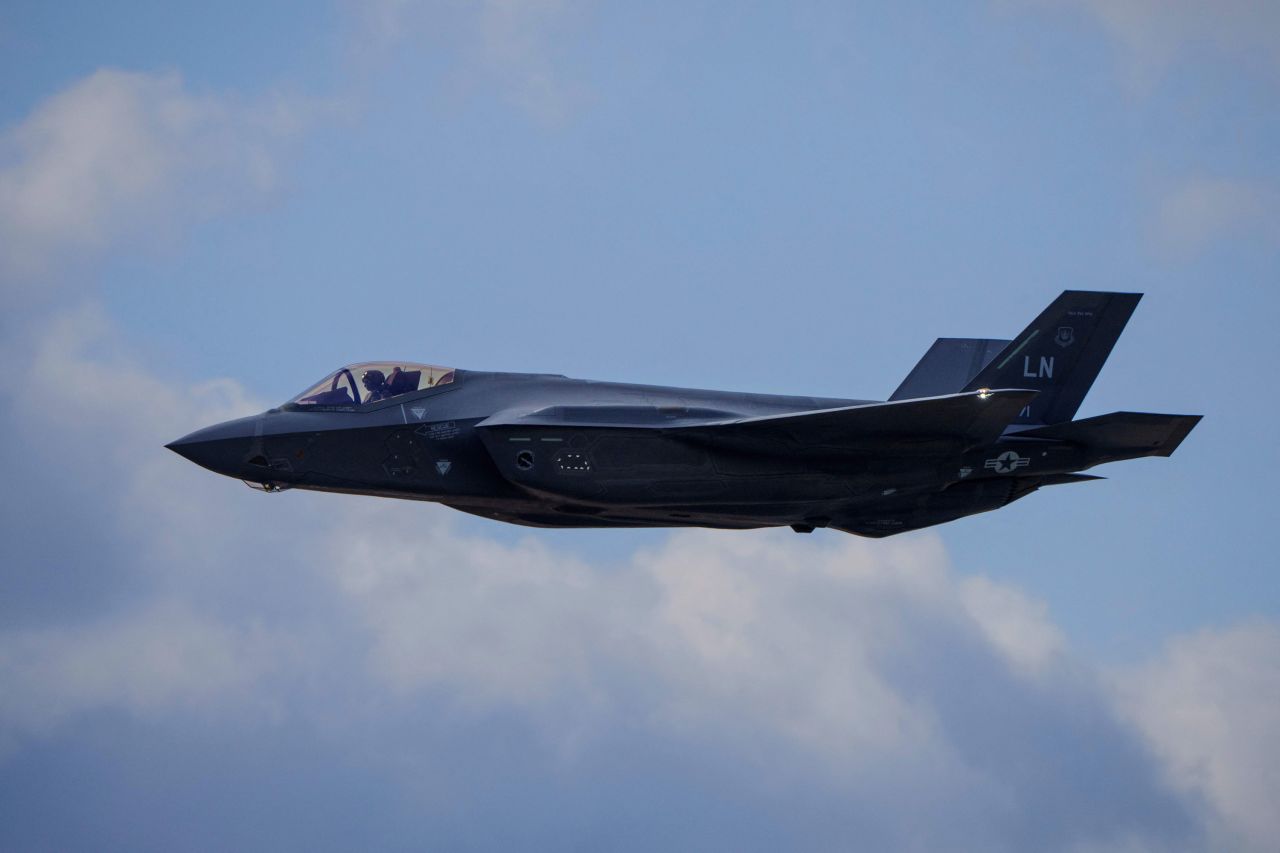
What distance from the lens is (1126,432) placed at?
108 feet

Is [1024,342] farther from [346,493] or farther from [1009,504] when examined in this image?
[346,493]

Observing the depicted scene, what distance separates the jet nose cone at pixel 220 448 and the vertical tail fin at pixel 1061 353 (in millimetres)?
13772

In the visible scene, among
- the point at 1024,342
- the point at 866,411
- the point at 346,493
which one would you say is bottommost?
the point at 346,493

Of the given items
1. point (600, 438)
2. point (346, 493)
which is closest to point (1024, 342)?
point (600, 438)

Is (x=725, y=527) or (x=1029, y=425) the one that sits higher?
(x=1029, y=425)

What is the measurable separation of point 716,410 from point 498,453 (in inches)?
161

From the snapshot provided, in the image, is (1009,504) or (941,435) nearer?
(941,435)

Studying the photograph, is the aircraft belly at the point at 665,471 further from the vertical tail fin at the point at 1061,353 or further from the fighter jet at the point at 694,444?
the vertical tail fin at the point at 1061,353

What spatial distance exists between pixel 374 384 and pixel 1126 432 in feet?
45.5

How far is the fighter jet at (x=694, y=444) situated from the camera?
106ft

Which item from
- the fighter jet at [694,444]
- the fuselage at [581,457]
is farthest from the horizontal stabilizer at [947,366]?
the fuselage at [581,457]

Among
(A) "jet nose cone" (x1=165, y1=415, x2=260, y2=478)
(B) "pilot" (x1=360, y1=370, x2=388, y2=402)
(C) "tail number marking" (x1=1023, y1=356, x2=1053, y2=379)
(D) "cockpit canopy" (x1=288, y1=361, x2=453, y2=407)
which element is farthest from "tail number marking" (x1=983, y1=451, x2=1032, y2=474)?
(A) "jet nose cone" (x1=165, y1=415, x2=260, y2=478)

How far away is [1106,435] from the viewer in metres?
33.1

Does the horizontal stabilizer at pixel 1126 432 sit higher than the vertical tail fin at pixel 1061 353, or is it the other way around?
the vertical tail fin at pixel 1061 353
